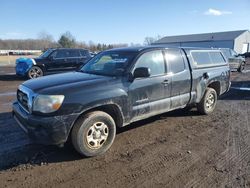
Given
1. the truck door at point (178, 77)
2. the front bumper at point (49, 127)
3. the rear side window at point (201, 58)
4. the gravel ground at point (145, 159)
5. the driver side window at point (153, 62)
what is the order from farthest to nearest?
the rear side window at point (201, 58) → the truck door at point (178, 77) → the driver side window at point (153, 62) → the front bumper at point (49, 127) → the gravel ground at point (145, 159)

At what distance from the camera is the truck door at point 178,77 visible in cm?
560

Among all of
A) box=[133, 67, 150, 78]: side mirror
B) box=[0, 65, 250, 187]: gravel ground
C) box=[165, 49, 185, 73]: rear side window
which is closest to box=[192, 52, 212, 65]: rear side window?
box=[165, 49, 185, 73]: rear side window

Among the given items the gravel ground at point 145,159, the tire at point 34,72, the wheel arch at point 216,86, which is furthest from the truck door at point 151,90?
the tire at point 34,72

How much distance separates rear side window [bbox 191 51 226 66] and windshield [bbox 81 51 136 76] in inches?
79.2

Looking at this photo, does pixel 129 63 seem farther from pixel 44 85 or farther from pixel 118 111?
pixel 44 85

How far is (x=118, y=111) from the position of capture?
461 centimetres

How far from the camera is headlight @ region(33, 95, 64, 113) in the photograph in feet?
12.7

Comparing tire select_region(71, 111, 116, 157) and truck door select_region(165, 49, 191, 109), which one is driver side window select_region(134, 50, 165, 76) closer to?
truck door select_region(165, 49, 191, 109)

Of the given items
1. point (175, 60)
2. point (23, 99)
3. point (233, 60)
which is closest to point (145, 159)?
point (23, 99)

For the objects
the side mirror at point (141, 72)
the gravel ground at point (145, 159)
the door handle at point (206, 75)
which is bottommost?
the gravel ground at point (145, 159)

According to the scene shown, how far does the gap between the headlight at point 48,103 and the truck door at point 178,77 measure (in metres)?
2.60

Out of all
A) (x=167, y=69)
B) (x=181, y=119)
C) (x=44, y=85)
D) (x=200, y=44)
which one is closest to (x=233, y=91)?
(x=181, y=119)

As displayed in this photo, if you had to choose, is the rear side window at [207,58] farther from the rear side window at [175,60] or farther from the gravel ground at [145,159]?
the gravel ground at [145,159]

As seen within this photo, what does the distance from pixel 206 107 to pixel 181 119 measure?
2.89 feet
